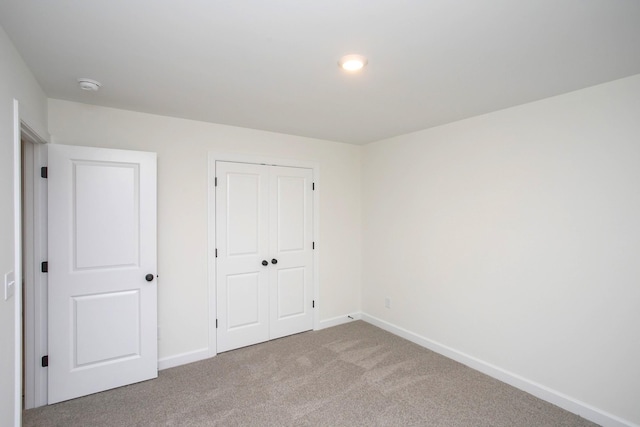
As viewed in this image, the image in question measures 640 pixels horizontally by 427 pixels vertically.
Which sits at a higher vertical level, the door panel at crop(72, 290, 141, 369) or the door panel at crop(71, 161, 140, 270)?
the door panel at crop(71, 161, 140, 270)

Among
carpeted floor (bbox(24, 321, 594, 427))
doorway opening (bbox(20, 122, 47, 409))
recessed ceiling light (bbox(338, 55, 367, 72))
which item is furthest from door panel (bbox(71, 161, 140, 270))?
recessed ceiling light (bbox(338, 55, 367, 72))

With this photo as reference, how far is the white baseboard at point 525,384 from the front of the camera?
2.25 meters

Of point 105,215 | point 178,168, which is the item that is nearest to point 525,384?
point 178,168

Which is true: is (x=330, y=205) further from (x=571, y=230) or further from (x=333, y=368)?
(x=571, y=230)

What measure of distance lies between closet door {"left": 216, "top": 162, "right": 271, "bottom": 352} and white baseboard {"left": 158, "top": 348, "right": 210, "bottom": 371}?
18cm

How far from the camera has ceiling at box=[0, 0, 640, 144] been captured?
144 centimetres

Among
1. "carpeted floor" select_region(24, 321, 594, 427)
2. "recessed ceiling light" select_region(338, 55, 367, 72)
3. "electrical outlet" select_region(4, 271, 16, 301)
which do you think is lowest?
"carpeted floor" select_region(24, 321, 594, 427)

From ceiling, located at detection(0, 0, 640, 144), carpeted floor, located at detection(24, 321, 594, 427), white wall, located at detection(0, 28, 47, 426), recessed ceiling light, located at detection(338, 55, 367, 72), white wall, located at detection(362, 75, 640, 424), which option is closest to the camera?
ceiling, located at detection(0, 0, 640, 144)

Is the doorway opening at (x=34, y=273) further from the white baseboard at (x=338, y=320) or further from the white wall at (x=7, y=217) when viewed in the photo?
the white baseboard at (x=338, y=320)

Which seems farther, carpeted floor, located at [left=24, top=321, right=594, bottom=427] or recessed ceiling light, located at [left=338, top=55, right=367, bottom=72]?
carpeted floor, located at [left=24, top=321, right=594, bottom=427]

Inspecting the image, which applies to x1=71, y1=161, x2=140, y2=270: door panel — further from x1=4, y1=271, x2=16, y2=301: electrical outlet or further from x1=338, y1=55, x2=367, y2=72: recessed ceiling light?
x1=338, y1=55, x2=367, y2=72: recessed ceiling light

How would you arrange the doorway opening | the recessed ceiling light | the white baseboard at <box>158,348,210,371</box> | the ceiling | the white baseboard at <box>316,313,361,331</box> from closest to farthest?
the ceiling → the recessed ceiling light → the doorway opening → the white baseboard at <box>158,348,210,371</box> → the white baseboard at <box>316,313,361,331</box>

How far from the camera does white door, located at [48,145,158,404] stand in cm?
253

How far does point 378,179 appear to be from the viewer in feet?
13.7
